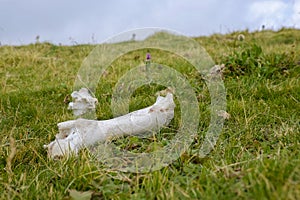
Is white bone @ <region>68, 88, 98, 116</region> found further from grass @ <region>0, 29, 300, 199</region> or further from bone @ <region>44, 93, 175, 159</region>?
bone @ <region>44, 93, 175, 159</region>

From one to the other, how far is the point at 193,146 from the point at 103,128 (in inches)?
24.0

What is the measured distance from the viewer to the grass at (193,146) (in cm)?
148

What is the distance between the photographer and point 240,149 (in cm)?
208

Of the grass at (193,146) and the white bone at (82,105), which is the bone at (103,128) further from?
the white bone at (82,105)

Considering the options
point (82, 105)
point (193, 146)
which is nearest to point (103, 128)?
point (193, 146)

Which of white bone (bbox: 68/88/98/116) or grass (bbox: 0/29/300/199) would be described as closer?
grass (bbox: 0/29/300/199)

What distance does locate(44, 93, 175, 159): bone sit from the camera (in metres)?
2.14

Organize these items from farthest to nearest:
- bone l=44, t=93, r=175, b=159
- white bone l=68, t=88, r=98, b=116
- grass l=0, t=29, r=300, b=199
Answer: white bone l=68, t=88, r=98, b=116 → bone l=44, t=93, r=175, b=159 → grass l=0, t=29, r=300, b=199

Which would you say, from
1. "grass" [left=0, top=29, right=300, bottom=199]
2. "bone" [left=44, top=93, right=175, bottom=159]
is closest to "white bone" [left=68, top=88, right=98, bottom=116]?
"grass" [left=0, top=29, right=300, bottom=199]

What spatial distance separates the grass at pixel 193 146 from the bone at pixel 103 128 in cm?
7

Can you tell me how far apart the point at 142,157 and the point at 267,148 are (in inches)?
28.8

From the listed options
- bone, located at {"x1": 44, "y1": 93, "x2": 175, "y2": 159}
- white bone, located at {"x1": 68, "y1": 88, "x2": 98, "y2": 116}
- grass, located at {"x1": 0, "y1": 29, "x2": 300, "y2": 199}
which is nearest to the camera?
grass, located at {"x1": 0, "y1": 29, "x2": 300, "y2": 199}

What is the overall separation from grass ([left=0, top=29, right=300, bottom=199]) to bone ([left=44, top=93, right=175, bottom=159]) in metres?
0.07

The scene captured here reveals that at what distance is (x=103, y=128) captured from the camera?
2.32m
